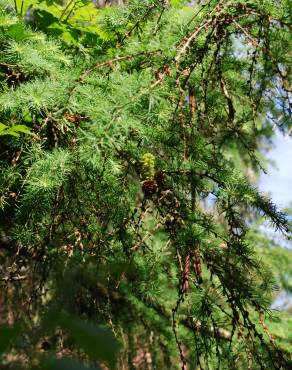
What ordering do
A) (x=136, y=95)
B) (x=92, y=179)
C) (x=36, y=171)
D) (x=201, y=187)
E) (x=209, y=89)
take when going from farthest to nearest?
(x=209, y=89) → (x=201, y=187) → (x=92, y=179) → (x=36, y=171) → (x=136, y=95)

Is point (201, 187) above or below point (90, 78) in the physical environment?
below

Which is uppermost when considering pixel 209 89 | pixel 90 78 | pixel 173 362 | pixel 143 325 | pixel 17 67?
pixel 209 89

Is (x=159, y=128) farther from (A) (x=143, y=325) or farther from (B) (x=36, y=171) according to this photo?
(A) (x=143, y=325)

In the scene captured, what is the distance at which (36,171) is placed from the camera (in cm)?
160

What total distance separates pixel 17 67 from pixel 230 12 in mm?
958

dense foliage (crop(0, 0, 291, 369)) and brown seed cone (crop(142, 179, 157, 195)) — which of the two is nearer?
dense foliage (crop(0, 0, 291, 369))

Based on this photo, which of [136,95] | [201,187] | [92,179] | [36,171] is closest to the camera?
[136,95]

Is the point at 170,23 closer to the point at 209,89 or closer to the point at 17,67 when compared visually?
the point at 209,89

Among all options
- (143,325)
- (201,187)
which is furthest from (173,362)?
(201,187)

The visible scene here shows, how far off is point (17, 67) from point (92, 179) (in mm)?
647

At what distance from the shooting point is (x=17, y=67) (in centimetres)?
202

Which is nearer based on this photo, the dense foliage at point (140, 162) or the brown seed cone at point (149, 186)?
the dense foliage at point (140, 162)

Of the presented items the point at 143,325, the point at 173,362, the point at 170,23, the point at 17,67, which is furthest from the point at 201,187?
the point at 173,362

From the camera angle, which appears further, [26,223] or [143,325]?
[143,325]
